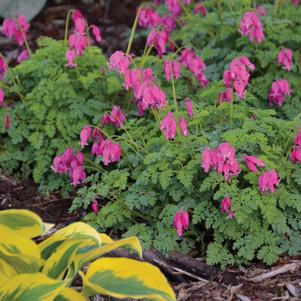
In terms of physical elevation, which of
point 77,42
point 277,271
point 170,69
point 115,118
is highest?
point 77,42

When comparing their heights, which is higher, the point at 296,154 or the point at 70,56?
the point at 70,56

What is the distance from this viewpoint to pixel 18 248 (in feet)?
10.1

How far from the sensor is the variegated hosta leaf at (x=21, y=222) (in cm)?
315

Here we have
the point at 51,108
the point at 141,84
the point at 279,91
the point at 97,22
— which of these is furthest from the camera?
the point at 97,22

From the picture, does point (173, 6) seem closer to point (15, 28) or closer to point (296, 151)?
point (15, 28)

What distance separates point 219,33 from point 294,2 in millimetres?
635

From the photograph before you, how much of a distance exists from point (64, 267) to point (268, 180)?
120cm

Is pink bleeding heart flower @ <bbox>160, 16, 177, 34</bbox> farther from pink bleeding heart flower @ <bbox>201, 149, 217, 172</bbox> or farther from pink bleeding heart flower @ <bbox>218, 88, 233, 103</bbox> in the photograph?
pink bleeding heart flower @ <bbox>201, 149, 217, 172</bbox>

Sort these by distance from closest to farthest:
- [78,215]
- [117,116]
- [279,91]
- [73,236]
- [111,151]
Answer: [73,236]
[111,151]
[117,116]
[78,215]
[279,91]

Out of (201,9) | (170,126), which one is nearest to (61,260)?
(170,126)

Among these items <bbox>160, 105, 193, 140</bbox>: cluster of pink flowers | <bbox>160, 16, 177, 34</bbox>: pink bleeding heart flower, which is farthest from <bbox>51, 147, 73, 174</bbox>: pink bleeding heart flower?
<bbox>160, 16, 177, 34</bbox>: pink bleeding heart flower

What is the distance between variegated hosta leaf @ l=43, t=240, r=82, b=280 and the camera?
309 cm

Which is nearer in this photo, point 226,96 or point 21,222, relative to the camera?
point 21,222

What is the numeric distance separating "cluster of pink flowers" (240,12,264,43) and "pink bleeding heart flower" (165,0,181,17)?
2.73 ft
